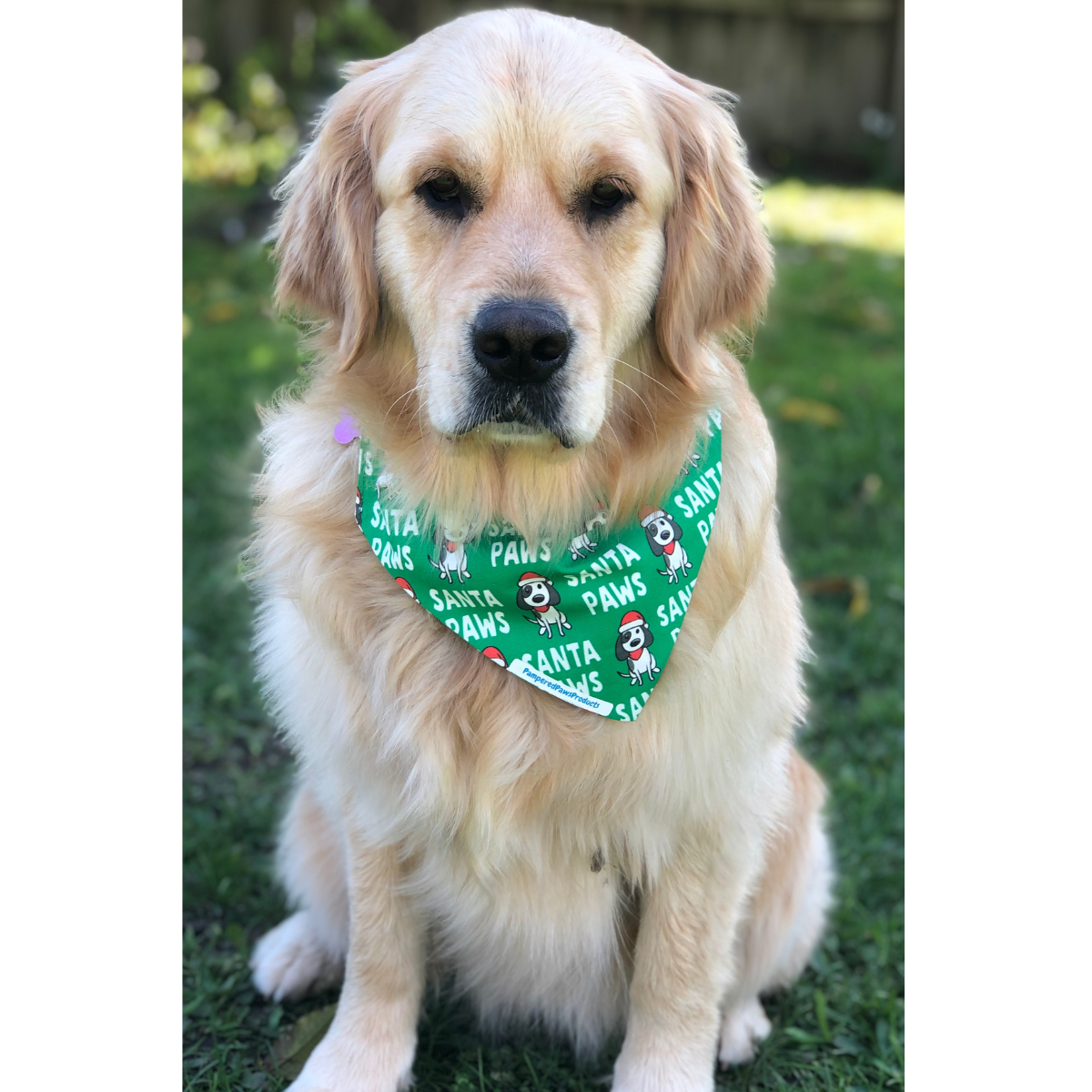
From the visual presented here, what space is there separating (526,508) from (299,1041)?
4.64ft

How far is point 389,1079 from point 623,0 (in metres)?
8.94


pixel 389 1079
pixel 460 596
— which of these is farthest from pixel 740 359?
pixel 389 1079

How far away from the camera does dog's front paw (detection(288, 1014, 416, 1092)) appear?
240cm

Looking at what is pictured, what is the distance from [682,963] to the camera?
7.67 feet

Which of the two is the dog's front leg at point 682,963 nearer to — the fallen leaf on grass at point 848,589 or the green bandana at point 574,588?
the green bandana at point 574,588

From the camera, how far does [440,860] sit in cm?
232

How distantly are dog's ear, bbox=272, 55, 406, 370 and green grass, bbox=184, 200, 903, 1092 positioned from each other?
1.63 meters

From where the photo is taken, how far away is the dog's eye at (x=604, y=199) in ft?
6.72

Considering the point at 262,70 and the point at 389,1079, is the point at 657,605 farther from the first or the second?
the point at 262,70

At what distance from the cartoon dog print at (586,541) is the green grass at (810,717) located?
1224 mm

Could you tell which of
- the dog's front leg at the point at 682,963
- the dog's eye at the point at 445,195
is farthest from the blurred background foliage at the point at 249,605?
the dog's eye at the point at 445,195

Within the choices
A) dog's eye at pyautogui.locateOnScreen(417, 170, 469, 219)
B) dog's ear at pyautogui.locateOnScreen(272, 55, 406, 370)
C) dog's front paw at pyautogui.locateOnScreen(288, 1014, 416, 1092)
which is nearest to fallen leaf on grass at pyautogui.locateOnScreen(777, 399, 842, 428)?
dog's ear at pyautogui.locateOnScreen(272, 55, 406, 370)

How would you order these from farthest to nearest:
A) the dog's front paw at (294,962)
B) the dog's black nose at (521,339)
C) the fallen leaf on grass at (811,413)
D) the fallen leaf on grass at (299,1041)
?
the fallen leaf on grass at (811,413) → the dog's front paw at (294,962) → the fallen leaf on grass at (299,1041) → the dog's black nose at (521,339)
